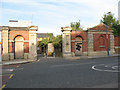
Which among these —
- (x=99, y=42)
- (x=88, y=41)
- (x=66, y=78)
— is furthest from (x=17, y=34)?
(x=99, y=42)

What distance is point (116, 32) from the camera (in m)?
30.8

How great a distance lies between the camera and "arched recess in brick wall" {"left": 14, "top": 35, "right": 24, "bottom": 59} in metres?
19.7

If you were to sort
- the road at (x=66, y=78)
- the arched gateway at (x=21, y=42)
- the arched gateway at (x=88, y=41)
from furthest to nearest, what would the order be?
the arched gateway at (x=88, y=41) → the arched gateway at (x=21, y=42) → the road at (x=66, y=78)

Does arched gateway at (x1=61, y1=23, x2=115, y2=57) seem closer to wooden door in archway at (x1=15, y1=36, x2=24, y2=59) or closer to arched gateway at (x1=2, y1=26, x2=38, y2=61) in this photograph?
arched gateway at (x1=2, y1=26, x2=38, y2=61)

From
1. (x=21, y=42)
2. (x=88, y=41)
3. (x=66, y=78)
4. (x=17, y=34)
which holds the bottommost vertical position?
(x=66, y=78)

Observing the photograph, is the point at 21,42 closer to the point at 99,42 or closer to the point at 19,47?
the point at 19,47

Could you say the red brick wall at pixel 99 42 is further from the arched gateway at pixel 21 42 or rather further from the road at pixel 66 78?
the road at pixel 66 78

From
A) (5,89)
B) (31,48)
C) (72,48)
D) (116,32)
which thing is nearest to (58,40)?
(72,48)

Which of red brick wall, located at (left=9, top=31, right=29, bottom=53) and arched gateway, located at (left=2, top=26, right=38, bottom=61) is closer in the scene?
arched gateway, located at (left=2, top=26, right=38, bottom=61)

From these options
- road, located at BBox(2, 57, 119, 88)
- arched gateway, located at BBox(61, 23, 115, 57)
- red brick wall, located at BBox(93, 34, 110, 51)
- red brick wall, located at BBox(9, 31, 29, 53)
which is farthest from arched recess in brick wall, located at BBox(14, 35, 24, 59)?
red brick wall, located at BBox(93, 34, 110, 51)

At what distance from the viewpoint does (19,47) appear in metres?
19.8

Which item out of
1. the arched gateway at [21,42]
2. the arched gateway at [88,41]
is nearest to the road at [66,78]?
the arched gateway at [21,42]

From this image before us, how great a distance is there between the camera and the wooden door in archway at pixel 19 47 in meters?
19.7

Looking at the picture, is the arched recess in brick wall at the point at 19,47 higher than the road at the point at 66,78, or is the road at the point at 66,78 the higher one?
the arched recess in brick wall at the point at 19,47
